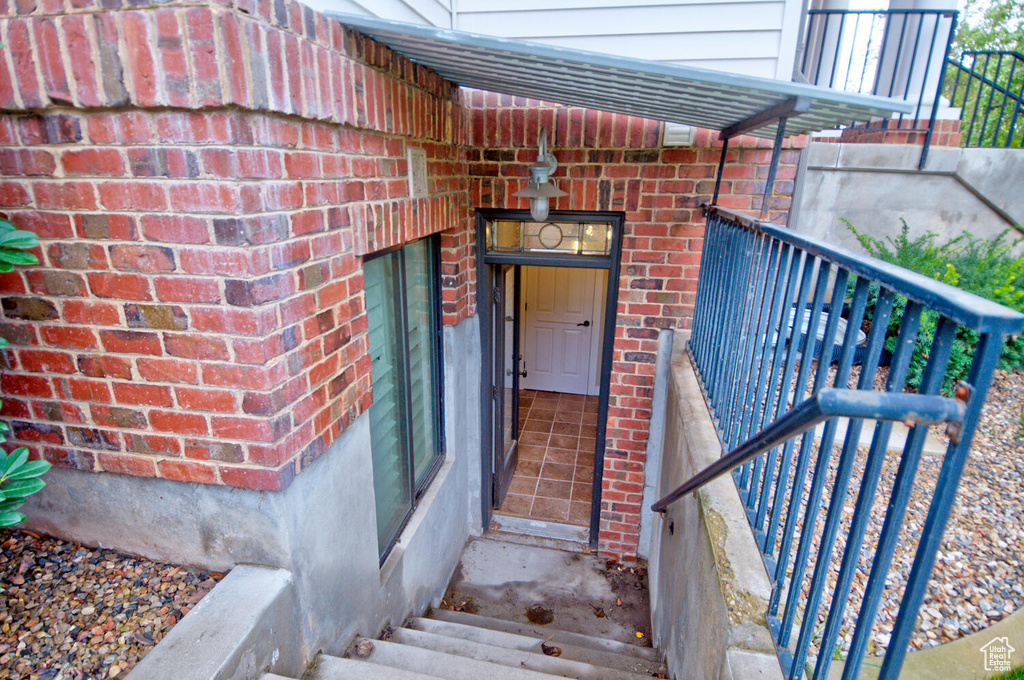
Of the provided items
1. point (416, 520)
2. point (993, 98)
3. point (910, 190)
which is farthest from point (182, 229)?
point (993, 98)

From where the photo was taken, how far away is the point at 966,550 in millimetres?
2586

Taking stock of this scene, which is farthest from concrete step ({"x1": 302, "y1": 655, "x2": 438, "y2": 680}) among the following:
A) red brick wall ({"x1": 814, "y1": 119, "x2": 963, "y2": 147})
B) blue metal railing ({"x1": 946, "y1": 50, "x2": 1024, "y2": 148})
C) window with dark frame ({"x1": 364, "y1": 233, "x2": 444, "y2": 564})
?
blue metal railing ({"x1": 946, "y1": 50, "x2": 1024, "y2": 148})

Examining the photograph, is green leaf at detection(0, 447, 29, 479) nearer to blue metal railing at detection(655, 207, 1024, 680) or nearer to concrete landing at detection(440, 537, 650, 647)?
blue metal railing at detection(655, 207, 1024, 680)

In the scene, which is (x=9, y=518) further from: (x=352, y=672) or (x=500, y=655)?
(x=500, y=655)

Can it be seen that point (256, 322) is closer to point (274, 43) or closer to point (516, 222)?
point (274, 43)

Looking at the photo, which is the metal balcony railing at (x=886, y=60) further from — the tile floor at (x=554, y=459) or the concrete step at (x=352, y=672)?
the concrete step at (x=352, y=672)

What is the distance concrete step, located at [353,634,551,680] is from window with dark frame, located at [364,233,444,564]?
603 millimetres

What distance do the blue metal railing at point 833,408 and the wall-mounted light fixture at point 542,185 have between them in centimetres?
114

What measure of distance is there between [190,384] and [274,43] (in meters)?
1.05

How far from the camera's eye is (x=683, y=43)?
3.11 m

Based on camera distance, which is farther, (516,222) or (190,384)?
(516,222)

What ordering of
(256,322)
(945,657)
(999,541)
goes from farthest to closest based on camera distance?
(999,541) → (945,657) → (256,322)

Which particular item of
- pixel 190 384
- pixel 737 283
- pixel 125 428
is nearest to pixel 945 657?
pixel 737 283

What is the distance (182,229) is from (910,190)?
19.3ft
